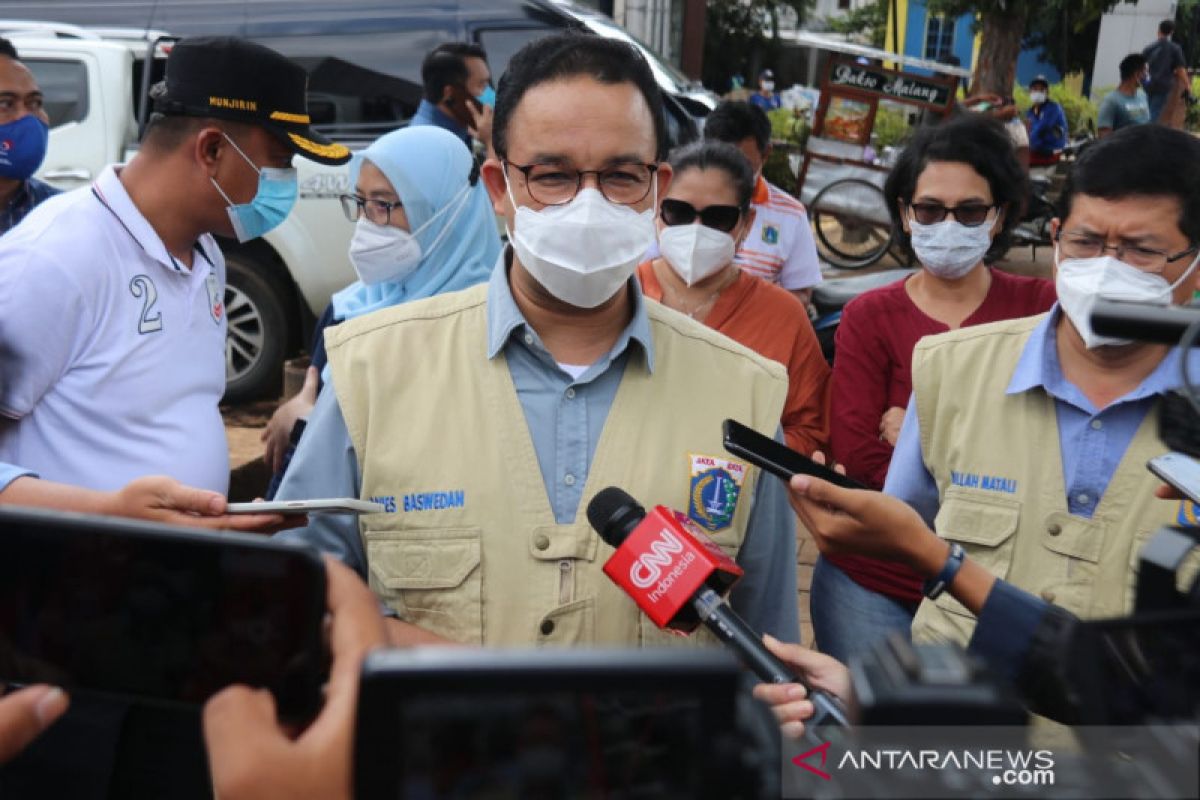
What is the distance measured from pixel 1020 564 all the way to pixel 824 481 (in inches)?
27.0

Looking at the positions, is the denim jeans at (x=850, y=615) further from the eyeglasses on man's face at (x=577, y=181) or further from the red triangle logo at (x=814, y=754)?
the red triangle logo at (x=814, y=754)

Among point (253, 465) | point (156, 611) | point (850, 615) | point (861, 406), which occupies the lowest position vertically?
point (253, 465)

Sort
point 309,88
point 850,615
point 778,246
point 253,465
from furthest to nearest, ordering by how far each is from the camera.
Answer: point 309,88, point 778,246, point 253,465, point 850,615

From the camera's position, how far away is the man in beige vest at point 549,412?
5.90 feet

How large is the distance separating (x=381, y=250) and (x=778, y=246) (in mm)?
1853

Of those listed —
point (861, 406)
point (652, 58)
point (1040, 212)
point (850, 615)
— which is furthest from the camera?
point (1040, 212)

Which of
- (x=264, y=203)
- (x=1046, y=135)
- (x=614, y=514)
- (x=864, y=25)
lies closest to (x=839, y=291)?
(x=264, y=203)

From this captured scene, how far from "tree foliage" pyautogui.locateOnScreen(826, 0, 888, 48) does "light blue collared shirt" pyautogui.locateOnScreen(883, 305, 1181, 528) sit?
97.9 ft

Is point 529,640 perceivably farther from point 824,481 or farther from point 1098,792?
point 1098,792

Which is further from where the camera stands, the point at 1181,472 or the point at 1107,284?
the point at 1107,284

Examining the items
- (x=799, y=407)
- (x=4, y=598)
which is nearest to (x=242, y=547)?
(x=4, y=598)

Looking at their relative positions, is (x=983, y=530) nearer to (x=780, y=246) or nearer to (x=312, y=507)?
(x=312, y=507)

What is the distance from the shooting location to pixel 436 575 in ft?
5.90

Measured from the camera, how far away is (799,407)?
3.37 metres
